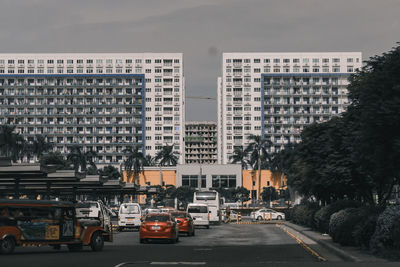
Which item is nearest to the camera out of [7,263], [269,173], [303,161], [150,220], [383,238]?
[7,263]

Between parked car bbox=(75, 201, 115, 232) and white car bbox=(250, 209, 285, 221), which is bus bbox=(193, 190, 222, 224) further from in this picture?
parked car bbox=(75, 201, 115, 232)

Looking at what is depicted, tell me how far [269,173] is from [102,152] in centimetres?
4905

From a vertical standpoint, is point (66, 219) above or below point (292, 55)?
below

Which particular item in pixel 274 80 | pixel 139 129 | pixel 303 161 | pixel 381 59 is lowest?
pixel 303 161

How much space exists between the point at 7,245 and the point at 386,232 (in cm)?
1297

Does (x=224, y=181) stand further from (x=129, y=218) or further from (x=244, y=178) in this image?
(x=129, y=218)

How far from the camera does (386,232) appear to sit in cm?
2098

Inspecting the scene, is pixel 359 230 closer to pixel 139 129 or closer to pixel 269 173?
pixel 269 173

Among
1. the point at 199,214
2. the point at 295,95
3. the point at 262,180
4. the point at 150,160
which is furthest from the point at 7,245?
the point at 295,95

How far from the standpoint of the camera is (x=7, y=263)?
19828 millimetres

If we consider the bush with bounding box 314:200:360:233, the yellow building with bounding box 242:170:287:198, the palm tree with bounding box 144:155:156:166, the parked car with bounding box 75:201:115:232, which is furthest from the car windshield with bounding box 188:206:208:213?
the palm tree with bounding box 144:155:156:166

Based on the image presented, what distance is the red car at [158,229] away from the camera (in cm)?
3325

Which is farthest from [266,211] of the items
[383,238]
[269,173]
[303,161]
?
[269,173]

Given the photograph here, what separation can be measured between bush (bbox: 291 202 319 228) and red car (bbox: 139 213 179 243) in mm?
14869
